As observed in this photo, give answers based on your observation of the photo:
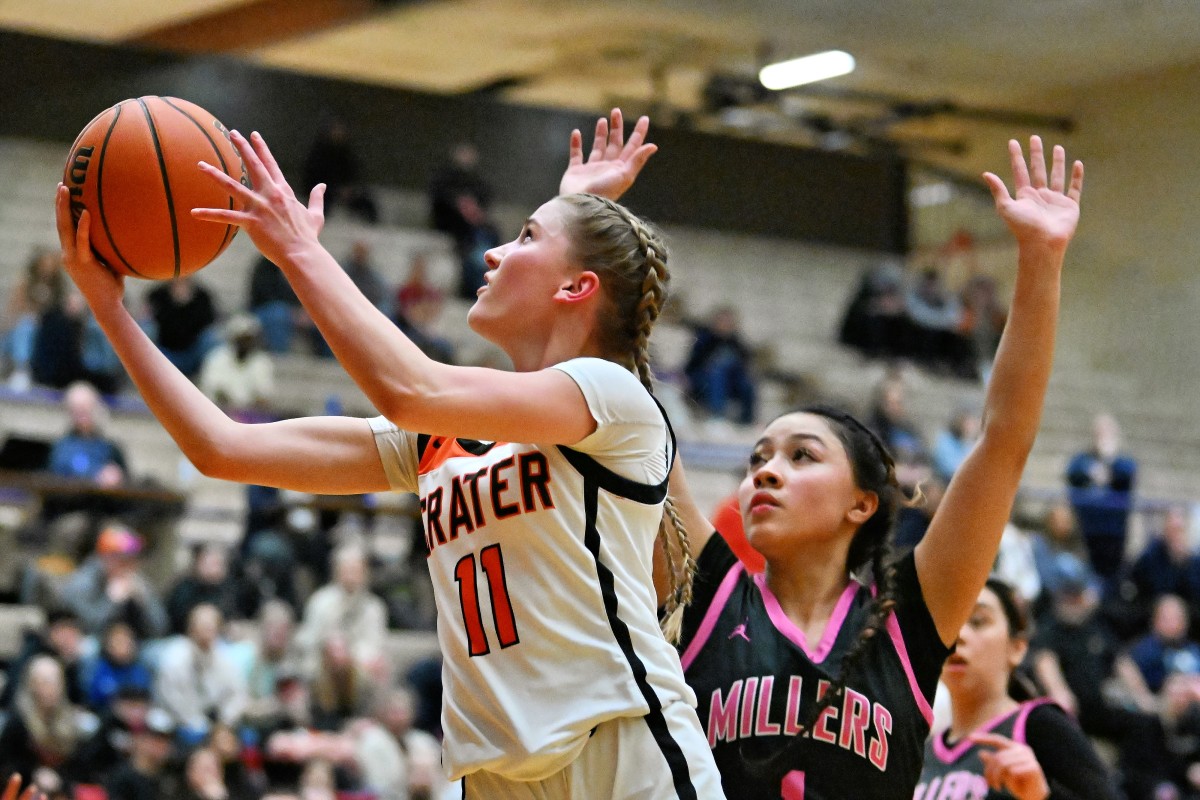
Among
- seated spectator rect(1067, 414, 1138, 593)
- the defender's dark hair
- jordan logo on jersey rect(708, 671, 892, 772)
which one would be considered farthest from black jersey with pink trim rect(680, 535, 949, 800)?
seated spectator rect(1067, 414, 1138, 593)

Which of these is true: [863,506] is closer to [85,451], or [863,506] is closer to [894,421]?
[85,451]

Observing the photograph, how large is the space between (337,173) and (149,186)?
12.9 m

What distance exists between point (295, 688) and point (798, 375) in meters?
8.52

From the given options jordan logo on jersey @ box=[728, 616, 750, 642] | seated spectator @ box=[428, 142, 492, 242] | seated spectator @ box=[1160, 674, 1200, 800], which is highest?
seated spectator @ box=[428, 142, 492, 242]

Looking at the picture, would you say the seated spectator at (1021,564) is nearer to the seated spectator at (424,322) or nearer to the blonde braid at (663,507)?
the seated spectator at (424,322)

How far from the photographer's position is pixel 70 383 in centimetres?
1059

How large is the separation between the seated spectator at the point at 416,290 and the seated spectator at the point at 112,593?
4.64 metres

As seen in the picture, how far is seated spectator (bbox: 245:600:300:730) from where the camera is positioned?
320 inches

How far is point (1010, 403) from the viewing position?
116 inches

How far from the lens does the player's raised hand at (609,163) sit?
335 cm

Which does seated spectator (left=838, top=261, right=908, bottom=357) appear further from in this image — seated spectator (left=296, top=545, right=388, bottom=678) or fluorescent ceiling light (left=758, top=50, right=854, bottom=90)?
seated spectator (left=296, top=545, right=388, bottom=678)

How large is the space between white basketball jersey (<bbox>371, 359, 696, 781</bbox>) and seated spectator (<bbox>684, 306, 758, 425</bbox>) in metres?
11.1

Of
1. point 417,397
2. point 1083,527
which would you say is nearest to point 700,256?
point 1083,527

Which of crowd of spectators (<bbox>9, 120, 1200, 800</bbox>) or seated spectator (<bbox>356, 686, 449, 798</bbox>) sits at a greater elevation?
crowd of spectators (<bbox>9, 120, 1200, 800</bbox>)
